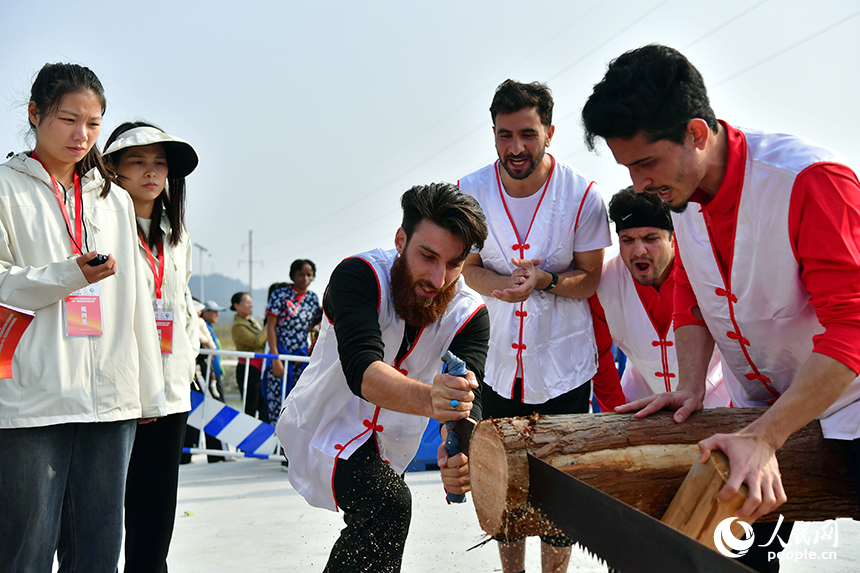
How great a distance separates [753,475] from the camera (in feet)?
5.70

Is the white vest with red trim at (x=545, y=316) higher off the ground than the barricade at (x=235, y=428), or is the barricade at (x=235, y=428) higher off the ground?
the white vest with red trim at (x=545, y=316)

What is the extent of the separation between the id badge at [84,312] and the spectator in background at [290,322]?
209 inches

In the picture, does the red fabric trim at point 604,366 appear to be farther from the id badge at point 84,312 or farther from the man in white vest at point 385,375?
the id badge at point 84,312

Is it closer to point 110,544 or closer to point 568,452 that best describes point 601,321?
point 568,452

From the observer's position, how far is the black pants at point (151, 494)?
119 inches

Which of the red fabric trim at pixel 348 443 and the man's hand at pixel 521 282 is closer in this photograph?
the red fabric trim at pixel 348 443

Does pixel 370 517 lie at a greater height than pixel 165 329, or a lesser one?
lesser

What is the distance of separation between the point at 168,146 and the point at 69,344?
1300 millimetres

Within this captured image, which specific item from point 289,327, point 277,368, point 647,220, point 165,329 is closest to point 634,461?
point 647,220

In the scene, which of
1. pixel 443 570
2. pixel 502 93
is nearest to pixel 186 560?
pixel 443 570

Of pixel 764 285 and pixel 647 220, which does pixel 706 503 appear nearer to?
pixel 764 285

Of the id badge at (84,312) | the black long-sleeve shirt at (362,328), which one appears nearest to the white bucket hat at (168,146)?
the id badge at (84,312)

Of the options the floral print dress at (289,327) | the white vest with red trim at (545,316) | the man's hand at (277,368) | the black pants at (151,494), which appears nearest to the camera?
the black pants at (151,494)

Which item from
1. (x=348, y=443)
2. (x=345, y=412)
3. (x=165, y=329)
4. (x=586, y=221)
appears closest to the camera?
(x=348, y=443)
